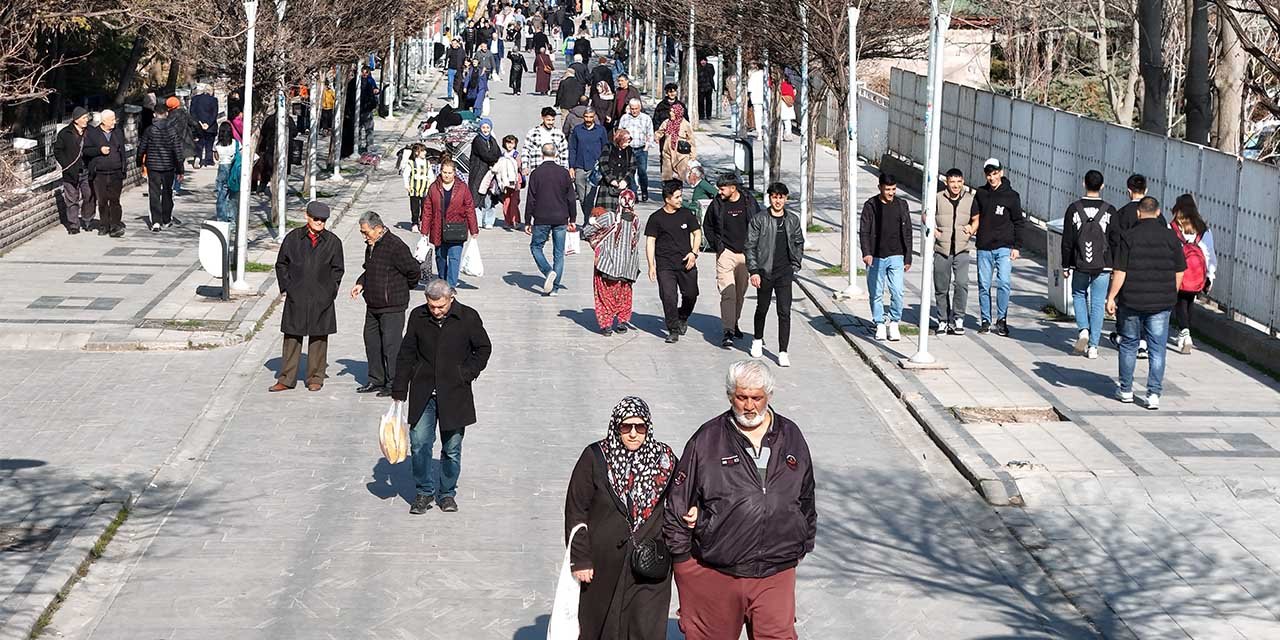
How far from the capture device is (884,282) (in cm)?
1844

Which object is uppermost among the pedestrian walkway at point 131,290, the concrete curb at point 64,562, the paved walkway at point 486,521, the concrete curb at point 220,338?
the pedestrian walkway at point 131,290

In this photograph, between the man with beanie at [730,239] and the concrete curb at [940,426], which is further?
the man with beanie at [730,239]

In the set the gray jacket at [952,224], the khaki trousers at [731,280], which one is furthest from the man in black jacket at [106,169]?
the gray jacket at [952,224]

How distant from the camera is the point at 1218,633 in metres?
10.2

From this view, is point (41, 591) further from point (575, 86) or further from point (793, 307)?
point (575, 86)

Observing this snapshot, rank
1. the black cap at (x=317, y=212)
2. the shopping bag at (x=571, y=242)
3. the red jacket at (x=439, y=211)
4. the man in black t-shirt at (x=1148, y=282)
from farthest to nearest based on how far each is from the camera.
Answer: the shopping bag at (x=571, y=242)
the red jacket at (x=439, y=211)
the black cap at (x=317, y=212)
the man in black t-shirt at (x=1148, y=282)

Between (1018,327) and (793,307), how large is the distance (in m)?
2.73

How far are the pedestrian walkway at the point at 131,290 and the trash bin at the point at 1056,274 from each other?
823cm

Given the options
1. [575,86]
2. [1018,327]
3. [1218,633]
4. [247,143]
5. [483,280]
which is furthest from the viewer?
[575,86]

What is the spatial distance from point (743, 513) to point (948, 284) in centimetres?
1120

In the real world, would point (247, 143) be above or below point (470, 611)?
above

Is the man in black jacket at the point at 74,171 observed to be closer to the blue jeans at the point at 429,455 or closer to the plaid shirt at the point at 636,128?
the plaid shirt at the point at 636,128

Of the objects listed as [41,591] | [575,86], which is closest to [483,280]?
[41,591]

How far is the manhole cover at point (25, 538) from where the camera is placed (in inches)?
448
